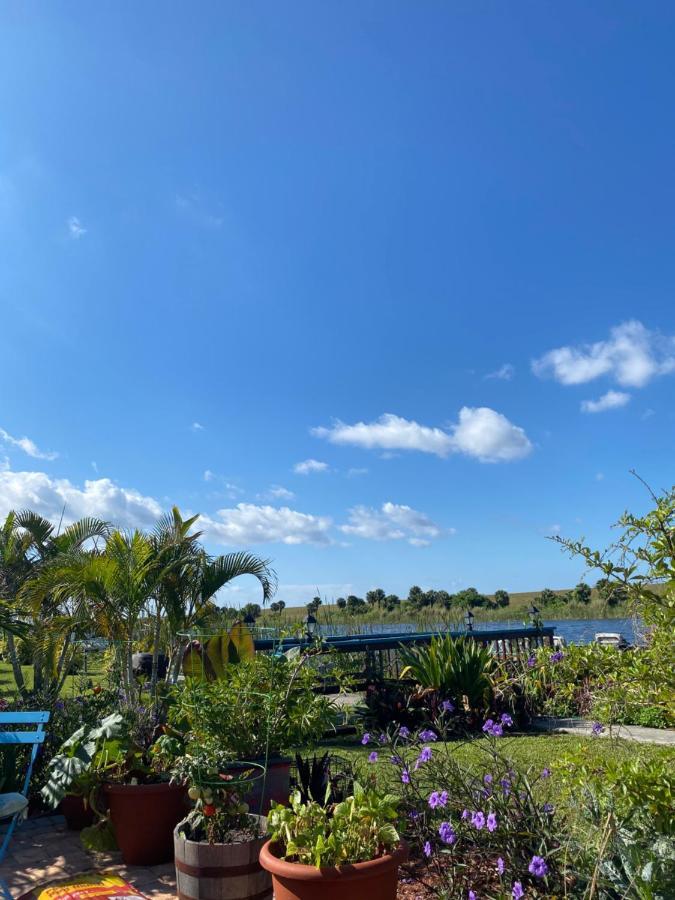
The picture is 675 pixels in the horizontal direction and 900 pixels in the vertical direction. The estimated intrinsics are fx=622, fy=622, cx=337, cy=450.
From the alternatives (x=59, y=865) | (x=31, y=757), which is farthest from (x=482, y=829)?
(x=59, y=865)

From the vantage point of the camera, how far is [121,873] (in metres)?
3.40

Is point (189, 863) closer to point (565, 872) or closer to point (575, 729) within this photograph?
point (565, 872)

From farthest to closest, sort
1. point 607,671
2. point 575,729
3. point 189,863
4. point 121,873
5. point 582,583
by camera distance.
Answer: point 575,729
point 121,873
point 189,863
point 607,671
point 582,583

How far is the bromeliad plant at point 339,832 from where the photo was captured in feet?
7.22

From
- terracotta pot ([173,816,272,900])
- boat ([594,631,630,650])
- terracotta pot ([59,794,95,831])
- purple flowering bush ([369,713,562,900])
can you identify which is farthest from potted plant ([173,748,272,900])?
boat ([594,631,630,650])

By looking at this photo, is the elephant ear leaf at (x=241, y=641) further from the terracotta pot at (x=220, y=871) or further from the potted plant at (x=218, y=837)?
the terracotta pot at (x=220, y=871)

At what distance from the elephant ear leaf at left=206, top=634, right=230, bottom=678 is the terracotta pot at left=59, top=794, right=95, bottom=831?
194 centimetres

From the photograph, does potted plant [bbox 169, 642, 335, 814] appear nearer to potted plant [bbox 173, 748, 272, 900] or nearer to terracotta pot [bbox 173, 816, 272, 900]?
potted plant [bbox 173, 748, 272, 900]

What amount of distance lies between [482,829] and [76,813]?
2.99 meters

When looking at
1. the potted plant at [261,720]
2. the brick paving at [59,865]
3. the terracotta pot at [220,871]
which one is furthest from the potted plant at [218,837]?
the brick paving at [59,865]

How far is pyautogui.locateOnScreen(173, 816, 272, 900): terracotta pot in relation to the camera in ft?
8.39

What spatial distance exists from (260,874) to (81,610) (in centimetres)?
421

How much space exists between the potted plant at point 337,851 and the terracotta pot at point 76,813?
7.82 feet

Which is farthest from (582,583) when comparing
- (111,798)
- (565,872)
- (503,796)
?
(111,798)
